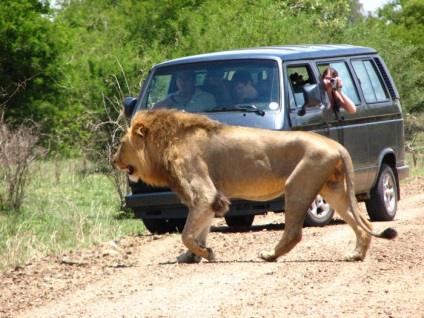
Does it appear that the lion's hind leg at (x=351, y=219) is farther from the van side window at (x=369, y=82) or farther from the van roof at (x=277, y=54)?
the van side window at (x=369, y=82)

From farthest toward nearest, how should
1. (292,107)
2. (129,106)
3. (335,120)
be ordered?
1. (129,106)
2. (335,120)
3. (292,107)

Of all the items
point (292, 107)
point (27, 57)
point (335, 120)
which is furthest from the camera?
point (27, 57)

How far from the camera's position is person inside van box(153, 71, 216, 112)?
11.2 metres

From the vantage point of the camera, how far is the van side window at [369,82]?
12445mm

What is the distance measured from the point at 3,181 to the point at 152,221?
4.18 meters

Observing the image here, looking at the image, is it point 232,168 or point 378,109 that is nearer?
point 232,168

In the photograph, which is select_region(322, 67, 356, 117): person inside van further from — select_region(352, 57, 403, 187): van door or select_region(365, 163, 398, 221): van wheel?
select_region(365, 163, 398, 221): van wheel

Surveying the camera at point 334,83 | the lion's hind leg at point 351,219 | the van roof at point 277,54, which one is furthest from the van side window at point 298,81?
the lion's hind leg at point 351,219

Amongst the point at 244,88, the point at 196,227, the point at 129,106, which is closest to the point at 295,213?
the point at 196,227

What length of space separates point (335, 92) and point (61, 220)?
4144mm

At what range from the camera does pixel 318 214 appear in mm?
11609

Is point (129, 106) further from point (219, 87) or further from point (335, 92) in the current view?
point (335, 92)

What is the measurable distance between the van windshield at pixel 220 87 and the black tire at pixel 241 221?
1.72 m

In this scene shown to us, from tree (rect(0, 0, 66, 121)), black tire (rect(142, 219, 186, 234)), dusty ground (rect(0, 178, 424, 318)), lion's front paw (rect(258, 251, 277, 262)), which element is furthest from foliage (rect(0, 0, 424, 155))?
lion's front paw (rect(258, 251, 277, 262))
